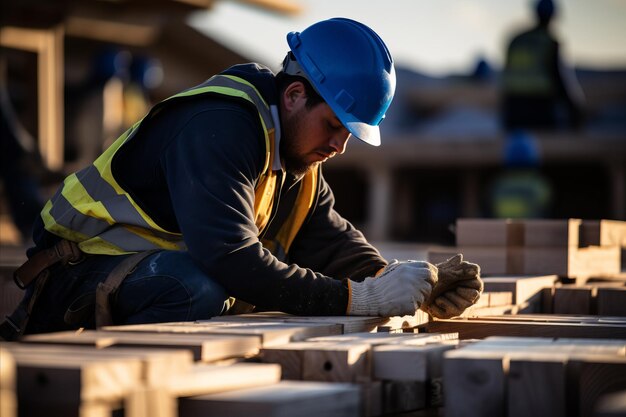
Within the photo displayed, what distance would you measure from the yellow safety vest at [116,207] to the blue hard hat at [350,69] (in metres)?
0.25

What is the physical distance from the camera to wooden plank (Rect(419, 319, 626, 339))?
3922 mm

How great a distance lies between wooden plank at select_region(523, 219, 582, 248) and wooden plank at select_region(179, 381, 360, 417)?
10.6ft

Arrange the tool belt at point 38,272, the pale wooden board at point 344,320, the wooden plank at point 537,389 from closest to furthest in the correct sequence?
1. the wooden plank at point 537,389
2. the pale wooden board at point 344,320
3. the tool belt at point 38,272

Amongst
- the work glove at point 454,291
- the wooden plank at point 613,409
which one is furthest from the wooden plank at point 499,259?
the wooden plank at point 613,409

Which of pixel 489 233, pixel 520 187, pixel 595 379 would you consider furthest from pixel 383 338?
pixel 520 187

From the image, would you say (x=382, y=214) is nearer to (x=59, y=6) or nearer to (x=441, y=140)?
(x=441, y=140)

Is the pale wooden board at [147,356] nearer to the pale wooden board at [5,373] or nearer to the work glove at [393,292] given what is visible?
the pale wooden board at [5,373]

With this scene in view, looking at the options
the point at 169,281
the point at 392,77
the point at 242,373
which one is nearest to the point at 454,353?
the point at 242,373

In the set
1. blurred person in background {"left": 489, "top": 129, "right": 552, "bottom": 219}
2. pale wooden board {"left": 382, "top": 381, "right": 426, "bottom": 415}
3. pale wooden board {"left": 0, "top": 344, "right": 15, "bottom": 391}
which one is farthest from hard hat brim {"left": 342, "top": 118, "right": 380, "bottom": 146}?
blurred person in background {"left": 489, "top": 129, "right": 552, "bottom": 219}

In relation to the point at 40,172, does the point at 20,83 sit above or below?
above

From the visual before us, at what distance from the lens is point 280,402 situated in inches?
97.4

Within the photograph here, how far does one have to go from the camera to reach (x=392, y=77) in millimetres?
4480

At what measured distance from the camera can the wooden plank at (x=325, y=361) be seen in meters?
3.02

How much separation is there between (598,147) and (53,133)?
22.2ft
